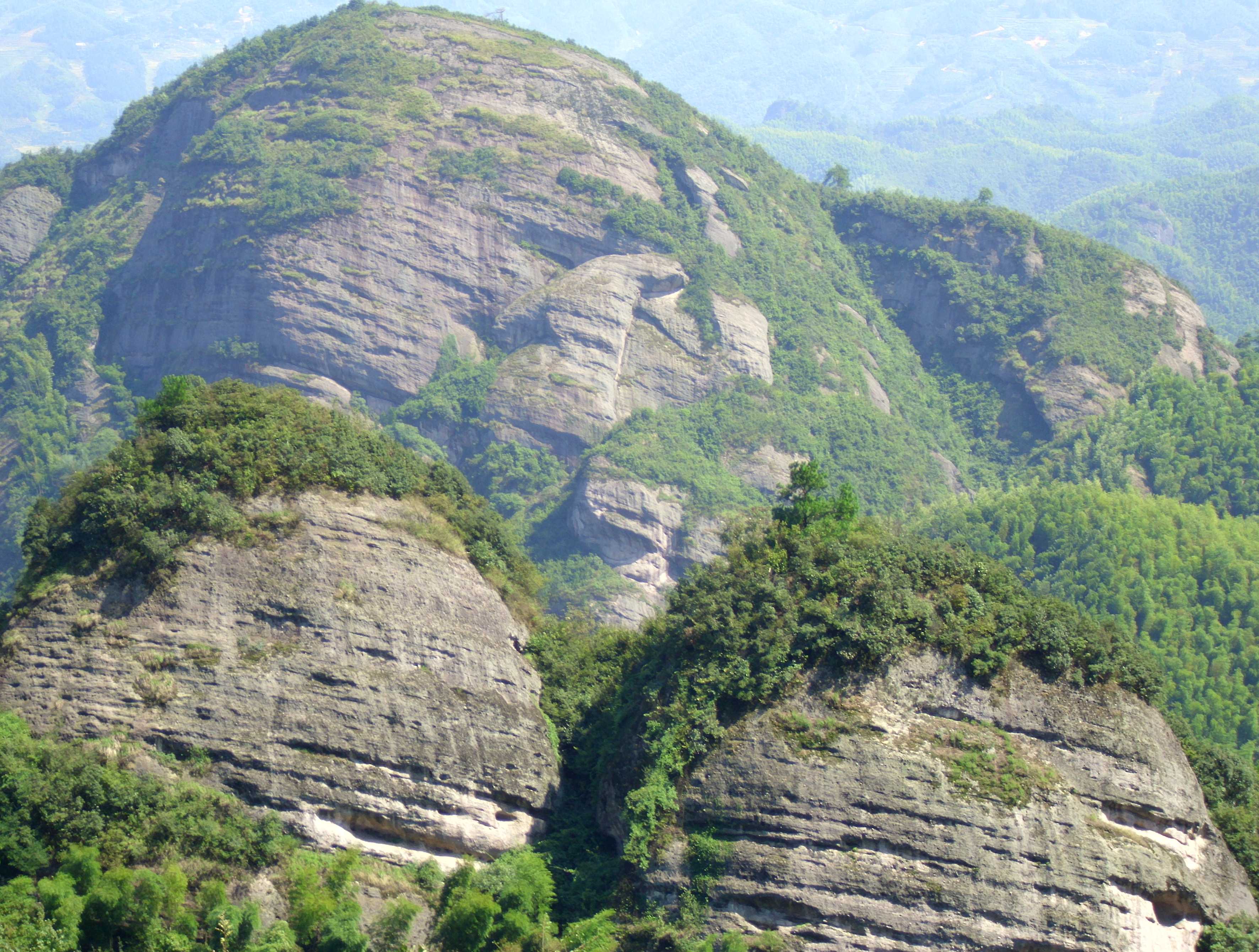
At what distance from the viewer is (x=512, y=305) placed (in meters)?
147

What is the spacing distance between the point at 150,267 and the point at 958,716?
374ft

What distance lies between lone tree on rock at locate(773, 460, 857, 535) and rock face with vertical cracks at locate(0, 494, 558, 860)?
1464 cm

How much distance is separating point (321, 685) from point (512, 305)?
97.2 m

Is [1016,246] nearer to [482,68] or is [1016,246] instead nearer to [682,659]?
[482,68]

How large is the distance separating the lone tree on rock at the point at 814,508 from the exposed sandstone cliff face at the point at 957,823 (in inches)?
381

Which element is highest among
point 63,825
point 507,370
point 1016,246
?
point 1016,246

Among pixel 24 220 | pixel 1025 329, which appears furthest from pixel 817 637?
pixel 24 220

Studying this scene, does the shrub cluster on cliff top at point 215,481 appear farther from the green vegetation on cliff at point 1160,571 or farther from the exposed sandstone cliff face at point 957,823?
the green vegetation on cliff at point 1160,571

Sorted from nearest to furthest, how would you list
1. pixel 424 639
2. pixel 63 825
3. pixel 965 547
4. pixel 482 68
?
1. pixel 63 825
2. pixel 424 639
3. pixel 965 547
4. pixel 482 68

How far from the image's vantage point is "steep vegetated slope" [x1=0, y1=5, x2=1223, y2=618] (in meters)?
137

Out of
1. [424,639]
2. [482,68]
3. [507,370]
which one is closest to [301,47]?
[482,68]

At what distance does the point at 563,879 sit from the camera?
52.8 m

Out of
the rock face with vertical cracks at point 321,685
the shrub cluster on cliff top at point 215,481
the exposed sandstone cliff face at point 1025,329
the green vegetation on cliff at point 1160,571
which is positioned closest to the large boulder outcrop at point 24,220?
the exposed sandstone cliff face at point 1025,329

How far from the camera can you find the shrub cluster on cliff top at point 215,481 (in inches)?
2137
